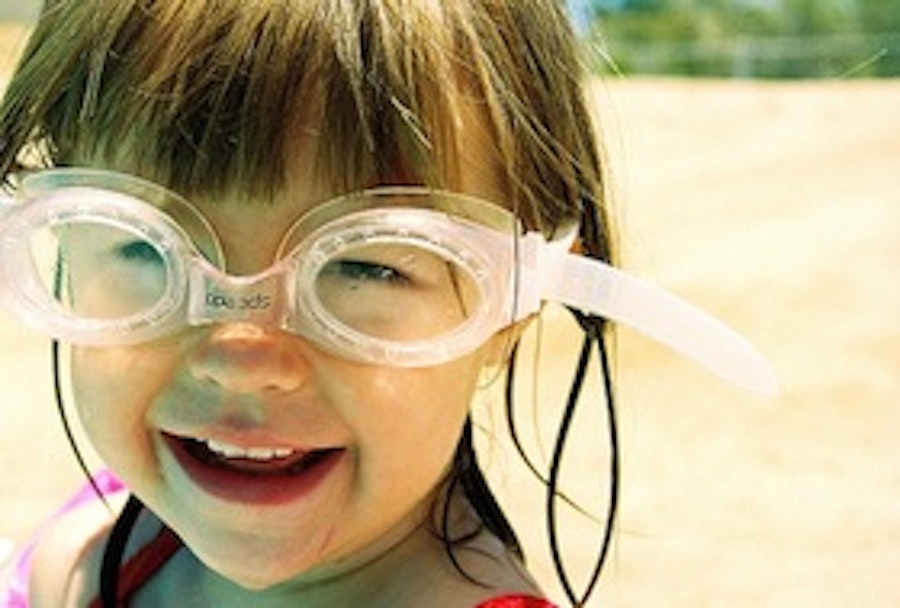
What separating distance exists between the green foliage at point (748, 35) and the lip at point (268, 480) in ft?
65.3

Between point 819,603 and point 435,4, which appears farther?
point 819,603

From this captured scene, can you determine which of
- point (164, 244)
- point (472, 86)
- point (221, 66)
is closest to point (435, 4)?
point (472, 86)

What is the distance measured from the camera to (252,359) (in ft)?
6.00

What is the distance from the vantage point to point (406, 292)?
73.9 inches

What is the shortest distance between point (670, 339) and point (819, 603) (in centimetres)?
139

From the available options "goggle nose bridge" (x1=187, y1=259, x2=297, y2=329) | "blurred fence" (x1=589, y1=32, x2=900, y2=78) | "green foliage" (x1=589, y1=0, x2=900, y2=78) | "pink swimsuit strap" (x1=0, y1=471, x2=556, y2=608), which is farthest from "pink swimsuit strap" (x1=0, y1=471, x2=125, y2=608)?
"blurred fence" (x1=589, y1=32, x2=900, y2=78)

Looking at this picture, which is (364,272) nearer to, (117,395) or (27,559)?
(117,395)

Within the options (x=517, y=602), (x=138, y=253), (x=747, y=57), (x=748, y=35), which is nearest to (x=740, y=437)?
(x=517, y=602)

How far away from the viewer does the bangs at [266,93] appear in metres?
1.80

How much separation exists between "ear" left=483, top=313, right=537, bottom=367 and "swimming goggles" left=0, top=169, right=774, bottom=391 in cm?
5

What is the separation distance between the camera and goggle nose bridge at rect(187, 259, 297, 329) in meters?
1.81

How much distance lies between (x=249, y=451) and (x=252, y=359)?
4.2 inches

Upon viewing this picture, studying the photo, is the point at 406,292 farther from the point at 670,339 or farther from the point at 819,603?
the point at 819,603

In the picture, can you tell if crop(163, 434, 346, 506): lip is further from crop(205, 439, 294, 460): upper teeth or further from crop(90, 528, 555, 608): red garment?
crop(90, 528, 555, 608): red garment
